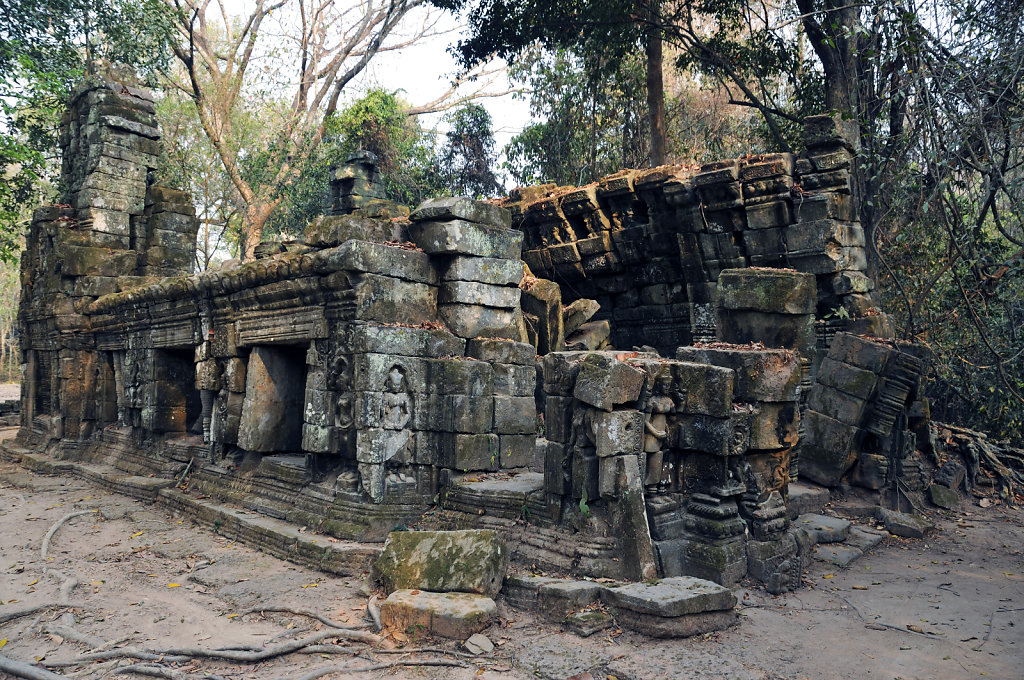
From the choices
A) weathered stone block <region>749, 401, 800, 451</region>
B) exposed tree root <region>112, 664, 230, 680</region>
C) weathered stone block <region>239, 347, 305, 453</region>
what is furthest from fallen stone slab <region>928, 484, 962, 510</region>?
exposed tree root <region>112, 664, 230, 680</region>

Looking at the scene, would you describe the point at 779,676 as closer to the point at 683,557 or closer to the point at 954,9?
the point at 683,557

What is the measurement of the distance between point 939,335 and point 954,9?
6.02m

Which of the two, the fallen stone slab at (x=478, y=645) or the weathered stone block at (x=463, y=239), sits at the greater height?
the weathered stone block at (x=463, y=239)

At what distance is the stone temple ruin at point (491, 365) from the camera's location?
5645 mm

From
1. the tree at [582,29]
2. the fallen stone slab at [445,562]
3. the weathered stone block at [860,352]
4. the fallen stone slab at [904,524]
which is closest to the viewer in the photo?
the fallen stone slab at [445,562]

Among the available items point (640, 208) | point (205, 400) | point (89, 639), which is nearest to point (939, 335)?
point (640, 208)

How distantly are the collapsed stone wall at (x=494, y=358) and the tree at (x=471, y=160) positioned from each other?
9348mm

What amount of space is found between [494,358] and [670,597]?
120 inches

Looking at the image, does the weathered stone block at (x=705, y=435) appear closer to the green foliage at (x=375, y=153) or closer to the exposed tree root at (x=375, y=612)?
the exposed tree root at (x=375, y=612)

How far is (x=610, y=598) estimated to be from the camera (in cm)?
480

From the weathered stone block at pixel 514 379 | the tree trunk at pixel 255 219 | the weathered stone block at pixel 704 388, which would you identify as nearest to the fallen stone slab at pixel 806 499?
the weathered stone block at pixel 704 388

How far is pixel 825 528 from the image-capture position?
723 centimetres

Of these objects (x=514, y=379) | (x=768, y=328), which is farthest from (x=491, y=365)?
(x=768, y=328)

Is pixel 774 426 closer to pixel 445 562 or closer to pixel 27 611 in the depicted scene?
pixel 445 562
